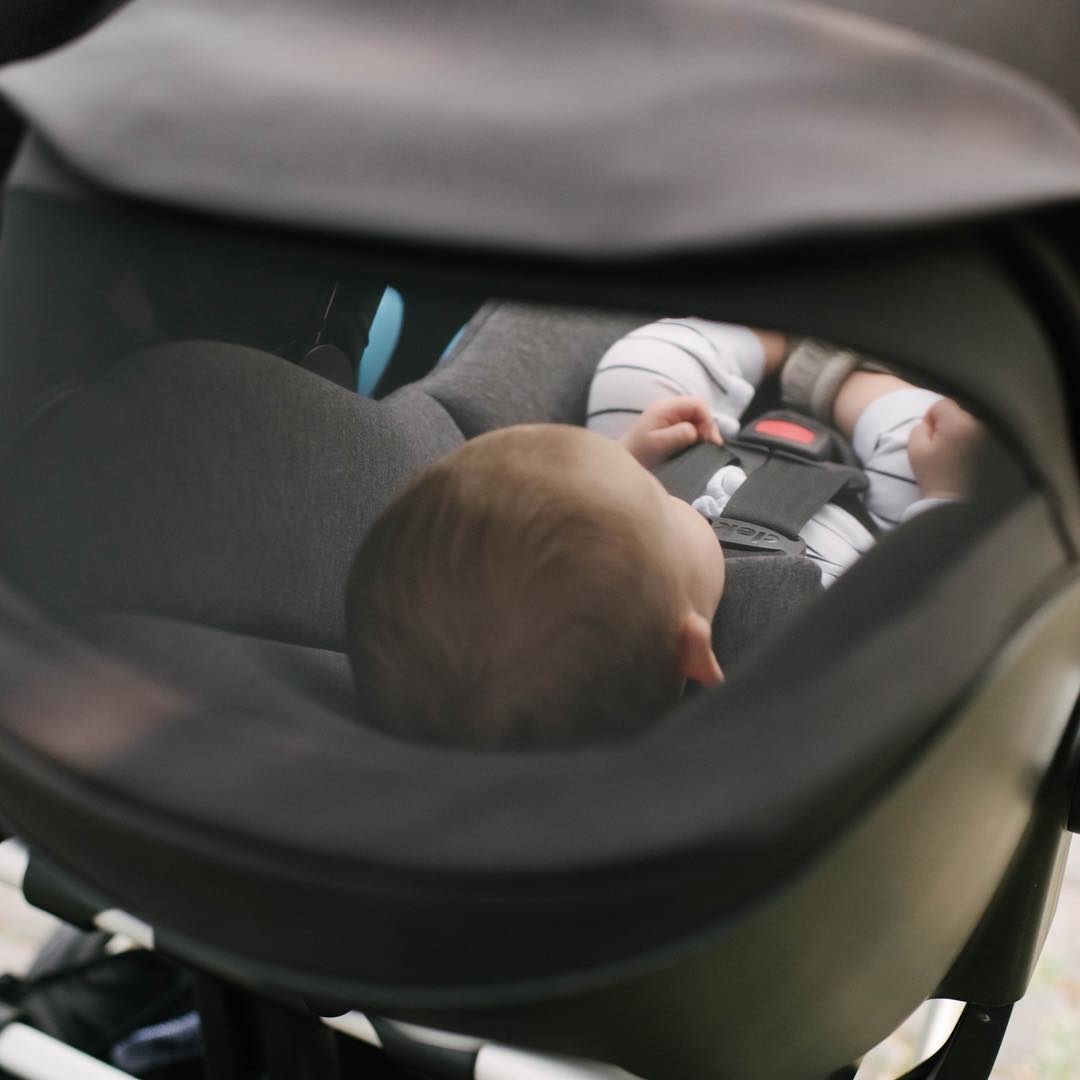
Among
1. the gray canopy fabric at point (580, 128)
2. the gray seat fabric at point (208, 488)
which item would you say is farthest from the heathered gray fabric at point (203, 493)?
the gray canopy fabric at point (580, 128)

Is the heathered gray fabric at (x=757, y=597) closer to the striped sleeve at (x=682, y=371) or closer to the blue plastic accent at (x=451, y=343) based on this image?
the striped sleeve at (x=682, y=371)

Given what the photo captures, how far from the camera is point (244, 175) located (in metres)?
0.37

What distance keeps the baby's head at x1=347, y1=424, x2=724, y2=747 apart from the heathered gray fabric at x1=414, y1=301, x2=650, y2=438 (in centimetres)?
40

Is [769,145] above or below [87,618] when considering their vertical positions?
above

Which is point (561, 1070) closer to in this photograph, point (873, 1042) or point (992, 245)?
point (873, 1042)

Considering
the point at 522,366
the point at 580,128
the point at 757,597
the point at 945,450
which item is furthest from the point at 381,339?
the point at 580,128

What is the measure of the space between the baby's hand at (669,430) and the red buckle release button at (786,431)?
0.11 feet

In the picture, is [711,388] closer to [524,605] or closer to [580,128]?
[524,605]

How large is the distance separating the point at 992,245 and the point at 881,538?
0.36 ft

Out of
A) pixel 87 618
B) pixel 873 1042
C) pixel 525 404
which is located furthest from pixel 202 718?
pixel 525 404

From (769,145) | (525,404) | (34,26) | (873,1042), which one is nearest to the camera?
(769,145)

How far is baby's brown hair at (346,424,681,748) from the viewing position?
49 centimetres

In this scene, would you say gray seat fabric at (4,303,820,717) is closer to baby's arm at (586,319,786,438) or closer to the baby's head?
the baby's head

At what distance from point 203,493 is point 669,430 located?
443 millimetres
